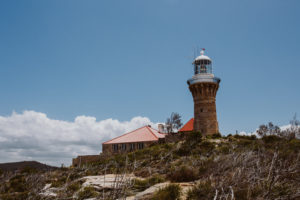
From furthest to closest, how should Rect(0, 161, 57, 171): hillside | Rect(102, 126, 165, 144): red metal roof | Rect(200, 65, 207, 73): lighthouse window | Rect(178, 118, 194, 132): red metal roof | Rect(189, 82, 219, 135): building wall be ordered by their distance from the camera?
Rect(178, 118, 194, 132): red metal roof < Rect(200, 65, 207, 73): lighthouse window < Rect(102, 126, 165, 144): red metal roof < Rect(189, 82, 219, 135): building wall < Rect(0, 161, 57, 171): hillside

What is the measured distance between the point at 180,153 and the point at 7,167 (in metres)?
17.0

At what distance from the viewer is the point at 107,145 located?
39438mm

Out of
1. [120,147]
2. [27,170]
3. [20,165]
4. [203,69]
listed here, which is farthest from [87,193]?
[203,69]

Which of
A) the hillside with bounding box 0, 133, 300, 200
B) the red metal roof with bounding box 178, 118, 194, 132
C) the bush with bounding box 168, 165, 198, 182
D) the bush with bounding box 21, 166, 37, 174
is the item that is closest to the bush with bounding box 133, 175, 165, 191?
the hillside with bounding box 0, 133, 300, 200

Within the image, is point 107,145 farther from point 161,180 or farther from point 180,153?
point 161,180

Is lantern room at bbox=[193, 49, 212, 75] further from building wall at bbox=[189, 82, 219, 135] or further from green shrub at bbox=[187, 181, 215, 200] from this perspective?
green shrub at bbox=[187, 181, 215, 200]

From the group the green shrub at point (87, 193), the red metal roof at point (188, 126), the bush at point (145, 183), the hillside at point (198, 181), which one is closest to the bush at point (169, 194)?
the hillside at point (198, 181)

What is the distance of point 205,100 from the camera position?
119 feet

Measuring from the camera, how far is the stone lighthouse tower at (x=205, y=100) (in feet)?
116

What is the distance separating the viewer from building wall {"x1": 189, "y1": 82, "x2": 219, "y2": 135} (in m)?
35.4

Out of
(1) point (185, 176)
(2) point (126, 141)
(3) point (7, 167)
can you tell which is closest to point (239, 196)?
(1) point (185, 176)

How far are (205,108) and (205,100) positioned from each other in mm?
1256

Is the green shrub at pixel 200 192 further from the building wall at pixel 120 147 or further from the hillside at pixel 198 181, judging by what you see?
the building wall at pixel 120 147

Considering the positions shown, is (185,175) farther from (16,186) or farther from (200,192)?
(16,186)
